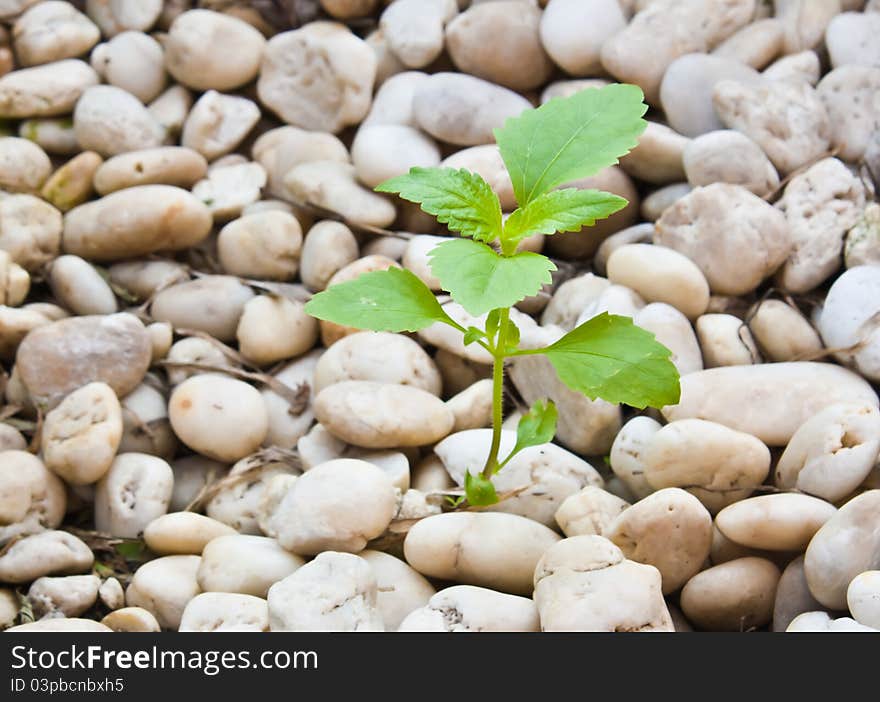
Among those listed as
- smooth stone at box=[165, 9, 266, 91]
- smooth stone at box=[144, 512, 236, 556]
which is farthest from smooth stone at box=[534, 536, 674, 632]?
smooth stone at box=[165, 9, 266, 91]

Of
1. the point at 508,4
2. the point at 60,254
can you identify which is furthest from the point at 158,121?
the point at 508,4

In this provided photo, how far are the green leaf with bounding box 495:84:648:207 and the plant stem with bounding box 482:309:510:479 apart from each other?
0.15m

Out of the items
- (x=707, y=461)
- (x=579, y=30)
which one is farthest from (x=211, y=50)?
(x=707, y=461)

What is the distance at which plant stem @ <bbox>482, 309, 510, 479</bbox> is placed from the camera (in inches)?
53.6

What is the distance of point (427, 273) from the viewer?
179cm

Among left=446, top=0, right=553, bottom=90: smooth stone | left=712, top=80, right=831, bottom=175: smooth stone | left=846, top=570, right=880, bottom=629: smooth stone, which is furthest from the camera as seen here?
left=446, top=0, right=553, bottom=90: smooth stone

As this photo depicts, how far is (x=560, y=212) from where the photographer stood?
1.32m

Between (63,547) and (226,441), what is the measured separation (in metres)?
0.30

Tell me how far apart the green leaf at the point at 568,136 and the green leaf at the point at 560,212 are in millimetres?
26

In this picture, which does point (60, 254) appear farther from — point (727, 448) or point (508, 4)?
point (727, 448)

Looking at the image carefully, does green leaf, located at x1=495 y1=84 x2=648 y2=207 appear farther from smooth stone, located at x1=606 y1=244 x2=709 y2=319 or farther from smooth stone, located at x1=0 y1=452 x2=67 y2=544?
smooth stone, located at x1=0 y1=452 x2=67 y2=544

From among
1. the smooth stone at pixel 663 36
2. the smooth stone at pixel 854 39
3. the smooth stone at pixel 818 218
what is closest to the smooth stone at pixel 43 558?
the smooth stone at pixel 818 218

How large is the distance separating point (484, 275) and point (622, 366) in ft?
0.71

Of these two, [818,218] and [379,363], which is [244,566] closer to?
[379,363]
